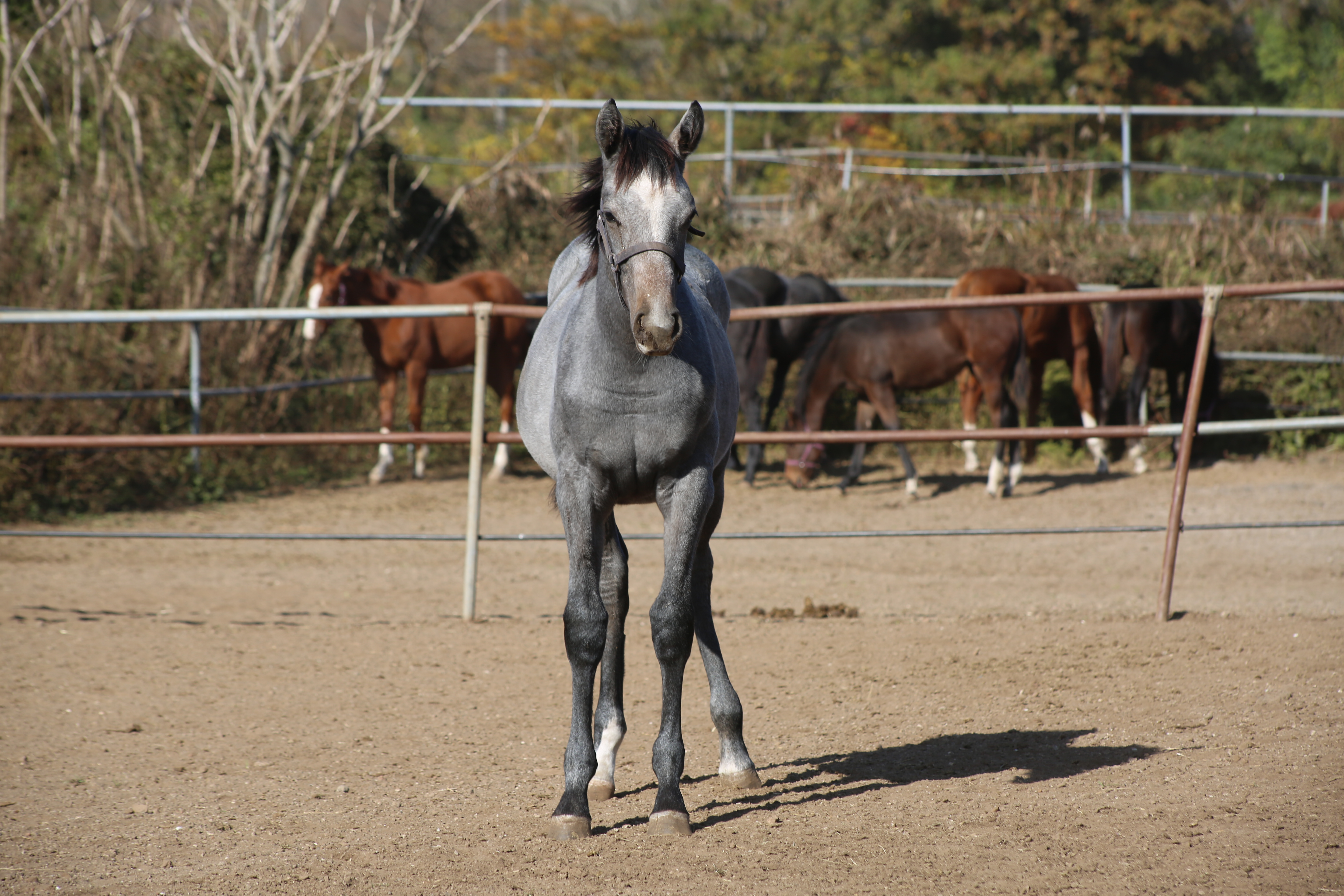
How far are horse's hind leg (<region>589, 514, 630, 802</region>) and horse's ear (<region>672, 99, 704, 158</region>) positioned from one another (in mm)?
960

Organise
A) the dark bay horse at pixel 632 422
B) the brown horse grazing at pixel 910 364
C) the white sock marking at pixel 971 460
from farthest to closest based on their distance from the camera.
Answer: the white sock marking at pixel 971 460 < the brown horse grazing at pixel 910 364 < the dark bay horse at pixel 632 422

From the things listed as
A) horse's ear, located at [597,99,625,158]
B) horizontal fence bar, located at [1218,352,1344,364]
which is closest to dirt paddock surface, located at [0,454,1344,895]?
horse's ear, located at [597,99,625,158]

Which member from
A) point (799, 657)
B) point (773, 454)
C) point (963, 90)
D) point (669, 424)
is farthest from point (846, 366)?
point (963, 90)

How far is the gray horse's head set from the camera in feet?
7.41

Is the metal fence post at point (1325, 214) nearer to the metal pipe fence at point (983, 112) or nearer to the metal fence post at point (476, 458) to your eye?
the metal pipe fence at point (983, 112)

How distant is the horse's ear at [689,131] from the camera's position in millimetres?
2504

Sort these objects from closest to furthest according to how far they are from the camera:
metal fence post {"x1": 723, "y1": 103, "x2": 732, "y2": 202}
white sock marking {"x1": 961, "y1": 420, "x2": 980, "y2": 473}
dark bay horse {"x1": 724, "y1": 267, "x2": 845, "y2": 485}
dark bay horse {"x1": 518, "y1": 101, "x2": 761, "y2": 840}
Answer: dark bay horse {"x1": 518, "y1": 101, "x2": 761, "y2": 840}, dark bay horse {"x1": 724, "y1": 267, "x2": 845, "y2": 485}, white sock marking {"x1": 961, "y1": 420, "x2": 980, "y2": 473}, metal fence post {"x1": 723, "y1": 103, "x2": 732, "y2": 202}

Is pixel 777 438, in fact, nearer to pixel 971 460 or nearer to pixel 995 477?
pixel 995 477

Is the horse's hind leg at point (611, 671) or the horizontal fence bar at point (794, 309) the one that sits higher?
the horizontal fence bar at point (794, 309)

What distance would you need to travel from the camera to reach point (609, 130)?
2389 millimetres

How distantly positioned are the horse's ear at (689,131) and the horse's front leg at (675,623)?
75 cm

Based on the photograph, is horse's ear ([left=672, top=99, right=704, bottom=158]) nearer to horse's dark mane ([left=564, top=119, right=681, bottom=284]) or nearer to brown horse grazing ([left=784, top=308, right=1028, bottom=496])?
horse's dark mane ([left=564, top=119, right=681, bottom=284])

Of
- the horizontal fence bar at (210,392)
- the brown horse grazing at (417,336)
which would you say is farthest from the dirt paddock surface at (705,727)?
the brown horse grazing at (417,336)

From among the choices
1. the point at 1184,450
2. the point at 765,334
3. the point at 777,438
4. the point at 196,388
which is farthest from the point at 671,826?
the point at 765,334
